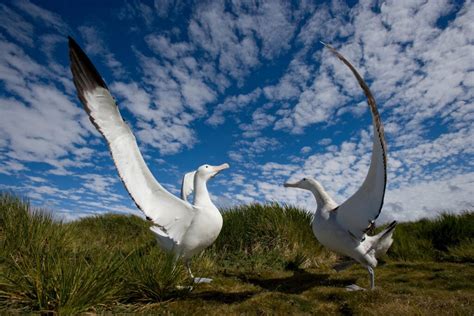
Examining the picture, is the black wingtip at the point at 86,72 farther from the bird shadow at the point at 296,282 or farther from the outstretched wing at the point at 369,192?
the bird shadow at the point at 296,282

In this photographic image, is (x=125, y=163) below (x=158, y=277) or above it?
above

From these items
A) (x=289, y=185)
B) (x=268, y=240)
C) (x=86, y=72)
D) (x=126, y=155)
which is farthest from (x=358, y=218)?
(x=86, y=72)

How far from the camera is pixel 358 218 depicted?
17.4 feet

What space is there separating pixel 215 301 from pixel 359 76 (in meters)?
3.69

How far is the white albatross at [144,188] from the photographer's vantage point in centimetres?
543

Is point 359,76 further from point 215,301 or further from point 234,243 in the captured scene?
point 234,243

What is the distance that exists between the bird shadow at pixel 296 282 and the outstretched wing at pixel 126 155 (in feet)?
5.75

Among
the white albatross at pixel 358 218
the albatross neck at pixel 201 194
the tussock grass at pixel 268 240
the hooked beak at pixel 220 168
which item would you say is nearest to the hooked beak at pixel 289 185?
the white albatross at pixel 358 218

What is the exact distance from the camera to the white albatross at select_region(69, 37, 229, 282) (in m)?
5.43

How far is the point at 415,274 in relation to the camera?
693 centimetres

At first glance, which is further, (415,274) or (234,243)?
(234,243)

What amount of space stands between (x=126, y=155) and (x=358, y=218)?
392cm

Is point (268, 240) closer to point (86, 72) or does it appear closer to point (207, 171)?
point (207, 171)

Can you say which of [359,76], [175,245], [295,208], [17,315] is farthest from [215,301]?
[295,208]
